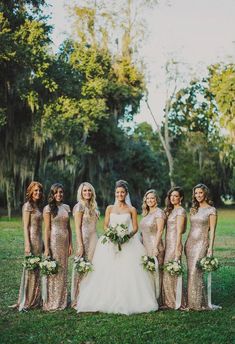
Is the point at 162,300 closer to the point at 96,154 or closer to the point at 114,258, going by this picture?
the point at 114,258

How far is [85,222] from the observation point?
25.8 ft

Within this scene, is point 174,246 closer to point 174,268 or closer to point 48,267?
point 174,268

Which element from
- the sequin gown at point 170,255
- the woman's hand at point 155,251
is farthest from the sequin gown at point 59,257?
the sequin gown at point 170,255

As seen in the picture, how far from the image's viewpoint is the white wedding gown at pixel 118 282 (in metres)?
7.44

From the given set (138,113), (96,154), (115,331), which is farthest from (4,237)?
(138,113)

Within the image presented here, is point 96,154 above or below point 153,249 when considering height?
above

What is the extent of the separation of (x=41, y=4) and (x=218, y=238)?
1113 centimetres

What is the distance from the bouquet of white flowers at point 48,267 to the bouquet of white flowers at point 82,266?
287 mm

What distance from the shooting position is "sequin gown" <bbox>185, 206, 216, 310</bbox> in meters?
7.70

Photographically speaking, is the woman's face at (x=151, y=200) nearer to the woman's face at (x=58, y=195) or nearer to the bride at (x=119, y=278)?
the bride at (x=119, y=278)

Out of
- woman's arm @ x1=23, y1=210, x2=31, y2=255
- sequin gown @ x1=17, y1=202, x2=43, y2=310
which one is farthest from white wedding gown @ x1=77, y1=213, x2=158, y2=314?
woman's arm @ x1=23, y1=210, x2=31, y2=255

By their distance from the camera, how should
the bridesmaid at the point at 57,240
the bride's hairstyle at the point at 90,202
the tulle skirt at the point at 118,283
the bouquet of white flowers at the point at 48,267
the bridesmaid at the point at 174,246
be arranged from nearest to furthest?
1. the tulle skirt at the point at 118,283
2. the bouquet of white flowers at the point at 48,267
3. the bridesmaid at the point at 174,246
4. the bridesmaid at the point at 57,240
5. the bride's hairstyle at the point at 90,202

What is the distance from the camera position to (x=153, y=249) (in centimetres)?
780

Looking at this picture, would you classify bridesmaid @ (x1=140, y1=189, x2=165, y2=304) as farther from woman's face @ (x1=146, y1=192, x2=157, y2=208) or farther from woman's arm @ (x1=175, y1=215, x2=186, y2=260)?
woman's arm @ (x1=175, y1=215, x2=186, y2=260)
